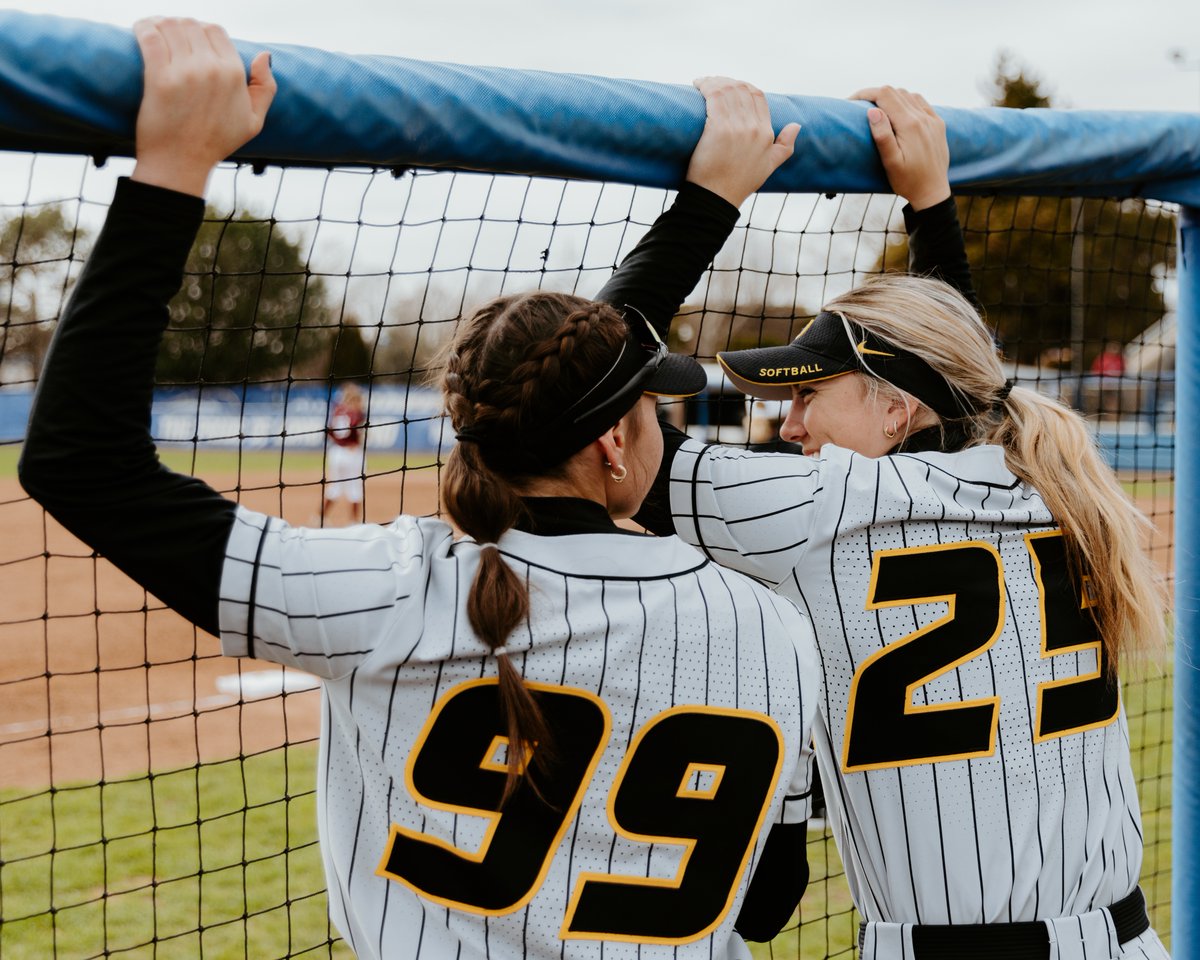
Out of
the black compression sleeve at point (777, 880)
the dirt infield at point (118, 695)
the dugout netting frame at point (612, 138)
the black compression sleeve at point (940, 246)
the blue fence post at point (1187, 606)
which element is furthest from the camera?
the dirt infield at point (118, 695)

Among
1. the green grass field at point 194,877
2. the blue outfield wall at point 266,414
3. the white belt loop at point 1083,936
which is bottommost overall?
the blue outfield wall at point 266,414

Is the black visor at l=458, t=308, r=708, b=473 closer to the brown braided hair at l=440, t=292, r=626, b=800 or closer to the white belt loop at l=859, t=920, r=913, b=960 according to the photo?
the brown braided hair at l=440, t=292, r=626, b=800

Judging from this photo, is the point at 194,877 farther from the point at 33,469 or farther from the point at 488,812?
the point at 33,469

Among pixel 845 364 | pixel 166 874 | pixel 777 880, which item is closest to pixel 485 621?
pixel 777 880

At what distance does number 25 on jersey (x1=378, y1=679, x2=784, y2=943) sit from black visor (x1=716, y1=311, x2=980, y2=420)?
78cm

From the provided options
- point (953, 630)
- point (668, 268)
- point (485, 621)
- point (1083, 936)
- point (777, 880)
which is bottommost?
point (1083, 936)

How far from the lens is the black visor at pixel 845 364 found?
6.63 feet

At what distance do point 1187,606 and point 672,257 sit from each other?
1752 millimetres

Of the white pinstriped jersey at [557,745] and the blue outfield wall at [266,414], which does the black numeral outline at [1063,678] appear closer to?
the white pinstriped jersey at [557,745]

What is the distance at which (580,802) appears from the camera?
4.70ft

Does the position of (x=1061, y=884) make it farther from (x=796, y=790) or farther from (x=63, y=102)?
(x=63, y=102)

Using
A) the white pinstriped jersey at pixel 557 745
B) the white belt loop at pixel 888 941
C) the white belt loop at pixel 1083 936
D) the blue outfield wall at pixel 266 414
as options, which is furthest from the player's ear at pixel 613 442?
the blue outfield wall at pixel 266 414

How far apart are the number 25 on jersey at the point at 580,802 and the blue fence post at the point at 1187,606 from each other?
5.82 ft

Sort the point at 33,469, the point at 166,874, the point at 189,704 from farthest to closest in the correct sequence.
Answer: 1. the point at 189,704
2. the point at 166,874
3. the point at 33,469
